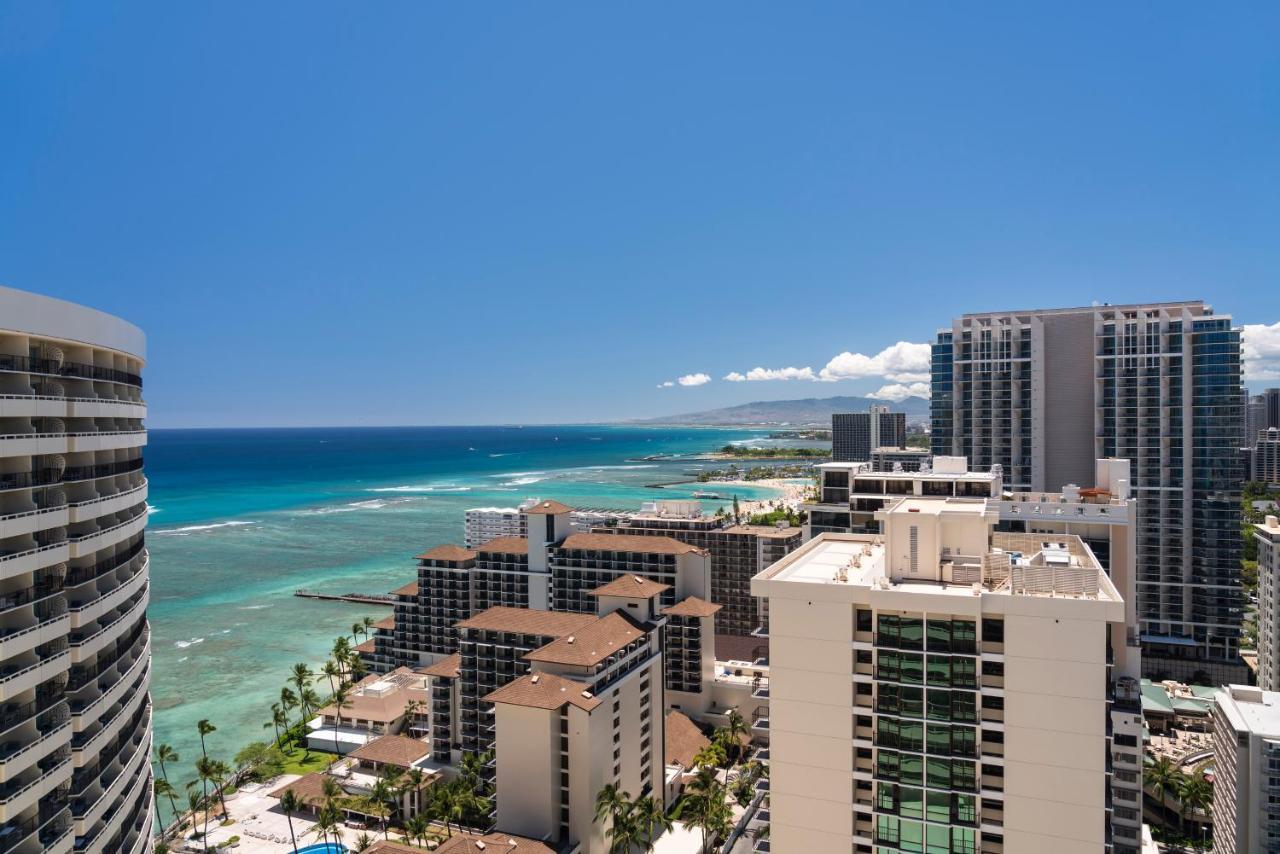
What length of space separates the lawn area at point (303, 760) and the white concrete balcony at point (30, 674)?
39.1 meters

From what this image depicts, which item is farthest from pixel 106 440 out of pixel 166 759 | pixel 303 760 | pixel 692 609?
pixel 303 760

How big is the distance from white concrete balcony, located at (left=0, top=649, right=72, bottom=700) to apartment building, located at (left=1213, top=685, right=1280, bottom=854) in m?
43.4

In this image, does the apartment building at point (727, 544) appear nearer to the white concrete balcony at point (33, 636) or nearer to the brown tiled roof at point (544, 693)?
the brown tiled roof at point (544, 693)

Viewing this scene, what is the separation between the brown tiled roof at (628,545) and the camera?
176ft

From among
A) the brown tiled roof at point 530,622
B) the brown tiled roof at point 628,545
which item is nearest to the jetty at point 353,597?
the brown tiled roof at point 628,545

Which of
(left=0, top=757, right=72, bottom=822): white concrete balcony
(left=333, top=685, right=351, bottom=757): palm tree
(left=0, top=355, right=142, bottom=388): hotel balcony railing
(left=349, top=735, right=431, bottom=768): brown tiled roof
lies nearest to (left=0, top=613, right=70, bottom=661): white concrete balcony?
(left=0, top=757, right=72, bottom=822): white concrete balcony

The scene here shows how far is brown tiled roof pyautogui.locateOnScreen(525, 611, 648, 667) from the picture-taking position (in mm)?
36469

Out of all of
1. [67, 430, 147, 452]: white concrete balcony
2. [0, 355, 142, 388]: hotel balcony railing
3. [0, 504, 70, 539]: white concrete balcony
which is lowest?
[0, 504, 70, 539]: white concrete balcony

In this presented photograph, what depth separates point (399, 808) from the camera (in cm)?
4412

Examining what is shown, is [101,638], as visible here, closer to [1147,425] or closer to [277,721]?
[277,721]

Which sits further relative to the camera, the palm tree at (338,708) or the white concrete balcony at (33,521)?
the palm tree at (338,708)

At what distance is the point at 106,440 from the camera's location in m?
16.8

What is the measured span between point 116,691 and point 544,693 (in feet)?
67.3

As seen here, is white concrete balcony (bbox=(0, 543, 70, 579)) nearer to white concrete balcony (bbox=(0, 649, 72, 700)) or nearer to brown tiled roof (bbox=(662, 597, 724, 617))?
white concrete balcony (bbox=(0, 649, 72, 700))
